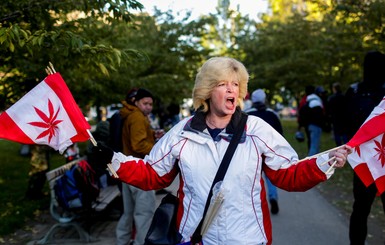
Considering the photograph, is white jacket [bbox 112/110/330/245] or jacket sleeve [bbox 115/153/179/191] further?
jacket sleeve [bbox 115/153/179/191]

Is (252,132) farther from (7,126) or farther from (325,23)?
(325,23)

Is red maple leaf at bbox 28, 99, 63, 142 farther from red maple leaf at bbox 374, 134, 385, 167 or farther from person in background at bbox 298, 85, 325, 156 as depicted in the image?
person in background at bbox 298, 85, 325, 156

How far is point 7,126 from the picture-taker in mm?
3193

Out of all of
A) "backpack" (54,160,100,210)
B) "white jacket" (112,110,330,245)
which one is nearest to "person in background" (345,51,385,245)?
"white jacket" (112,110,330,245)

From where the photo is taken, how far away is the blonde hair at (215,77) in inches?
112

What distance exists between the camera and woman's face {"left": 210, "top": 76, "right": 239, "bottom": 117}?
2.81 meters

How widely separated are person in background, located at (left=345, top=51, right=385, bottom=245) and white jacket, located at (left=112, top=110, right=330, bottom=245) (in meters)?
1.87

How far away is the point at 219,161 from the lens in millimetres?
2674

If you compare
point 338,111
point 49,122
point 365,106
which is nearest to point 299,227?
point 338,111

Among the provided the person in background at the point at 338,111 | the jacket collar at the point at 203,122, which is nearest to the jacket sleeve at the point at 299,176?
the jacket collar at the point at 203,122

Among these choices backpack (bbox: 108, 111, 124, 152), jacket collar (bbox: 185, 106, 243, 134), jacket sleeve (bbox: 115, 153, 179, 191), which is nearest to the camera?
jacket collar (bbox: 185, 106, 243, 134)

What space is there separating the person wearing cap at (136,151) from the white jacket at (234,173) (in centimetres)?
228

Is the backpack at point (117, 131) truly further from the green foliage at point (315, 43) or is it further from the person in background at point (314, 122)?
the person in background at point (314, 122)

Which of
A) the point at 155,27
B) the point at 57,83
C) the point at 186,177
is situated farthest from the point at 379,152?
the point at 155,27
